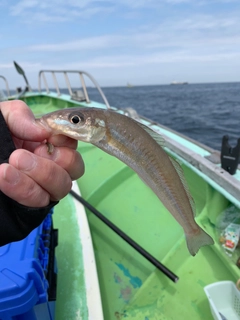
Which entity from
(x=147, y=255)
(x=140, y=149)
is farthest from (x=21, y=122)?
(x=147, y=255)

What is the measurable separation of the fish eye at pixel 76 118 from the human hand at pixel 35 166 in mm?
109

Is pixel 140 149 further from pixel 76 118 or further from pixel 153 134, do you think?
pixel 76 118

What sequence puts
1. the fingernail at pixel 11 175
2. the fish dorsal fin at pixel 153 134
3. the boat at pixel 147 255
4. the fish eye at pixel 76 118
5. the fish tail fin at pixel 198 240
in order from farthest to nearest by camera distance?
the boat at pixel 147 255
the fish tail fin at pixel 198 240
the fish dorsal fin at pixel 153 134
the fish eye at pixel 76 118
the fingernail at pixel 11 175

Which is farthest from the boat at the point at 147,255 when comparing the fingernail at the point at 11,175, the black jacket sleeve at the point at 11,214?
the fingernail at the point at 11,175

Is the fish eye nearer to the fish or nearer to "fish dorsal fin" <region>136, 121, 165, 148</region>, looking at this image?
the fish

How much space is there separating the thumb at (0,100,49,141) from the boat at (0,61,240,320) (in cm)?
138

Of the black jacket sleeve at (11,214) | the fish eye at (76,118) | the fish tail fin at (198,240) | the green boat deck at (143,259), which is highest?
the fish eye at (76,118)

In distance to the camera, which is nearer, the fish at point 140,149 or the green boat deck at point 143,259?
the fish at point 140,149

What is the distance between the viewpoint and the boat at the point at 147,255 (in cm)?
225

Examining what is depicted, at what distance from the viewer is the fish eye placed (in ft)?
4.56

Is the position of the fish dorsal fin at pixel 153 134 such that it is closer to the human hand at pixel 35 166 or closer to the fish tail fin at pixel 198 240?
the human hand at pixel 35 166

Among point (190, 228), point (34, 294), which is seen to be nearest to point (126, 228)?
point (190, 228)

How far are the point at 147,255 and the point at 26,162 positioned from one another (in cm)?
188

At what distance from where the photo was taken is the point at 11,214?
1086 mm
